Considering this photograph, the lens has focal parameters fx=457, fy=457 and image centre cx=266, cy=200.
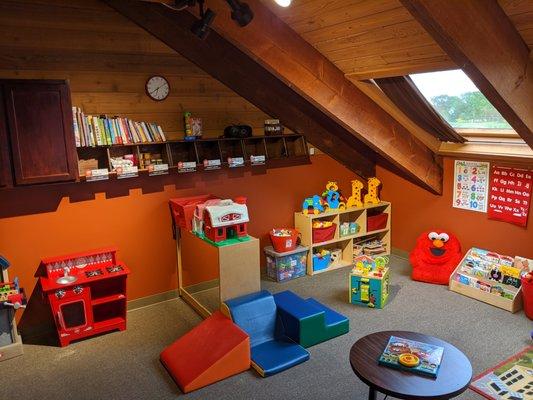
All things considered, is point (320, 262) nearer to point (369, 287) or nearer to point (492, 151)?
point (369, 287)

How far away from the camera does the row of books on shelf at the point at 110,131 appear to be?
3494 millimetres

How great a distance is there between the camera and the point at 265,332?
3418 mm

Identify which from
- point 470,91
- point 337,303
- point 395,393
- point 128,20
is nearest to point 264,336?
point 337,303

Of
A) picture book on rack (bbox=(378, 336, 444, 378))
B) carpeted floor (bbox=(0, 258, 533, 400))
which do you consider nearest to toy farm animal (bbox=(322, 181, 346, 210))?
carpeted floor (bbox=(0, 258, 533, 400))

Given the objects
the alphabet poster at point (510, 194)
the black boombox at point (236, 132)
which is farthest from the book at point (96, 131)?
the alphabet poster at point (510, 194)

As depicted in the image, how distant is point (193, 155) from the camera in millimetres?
4207

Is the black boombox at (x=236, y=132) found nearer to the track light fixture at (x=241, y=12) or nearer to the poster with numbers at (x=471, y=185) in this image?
the track light fixture at (x=241, y=12)

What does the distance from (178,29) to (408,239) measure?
3.35m

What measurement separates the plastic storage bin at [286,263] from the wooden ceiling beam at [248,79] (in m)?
1.20

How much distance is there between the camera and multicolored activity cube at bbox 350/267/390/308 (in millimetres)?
3969

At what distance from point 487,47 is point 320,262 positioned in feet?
9.39

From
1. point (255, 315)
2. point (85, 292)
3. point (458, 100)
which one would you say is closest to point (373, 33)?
point (458, 100)

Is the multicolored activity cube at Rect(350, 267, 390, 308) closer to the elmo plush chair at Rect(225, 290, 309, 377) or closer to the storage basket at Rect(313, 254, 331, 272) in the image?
the storage basket at Rect(313, 254, 331, 272)

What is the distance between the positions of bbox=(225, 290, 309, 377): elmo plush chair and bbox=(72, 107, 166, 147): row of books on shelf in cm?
155
